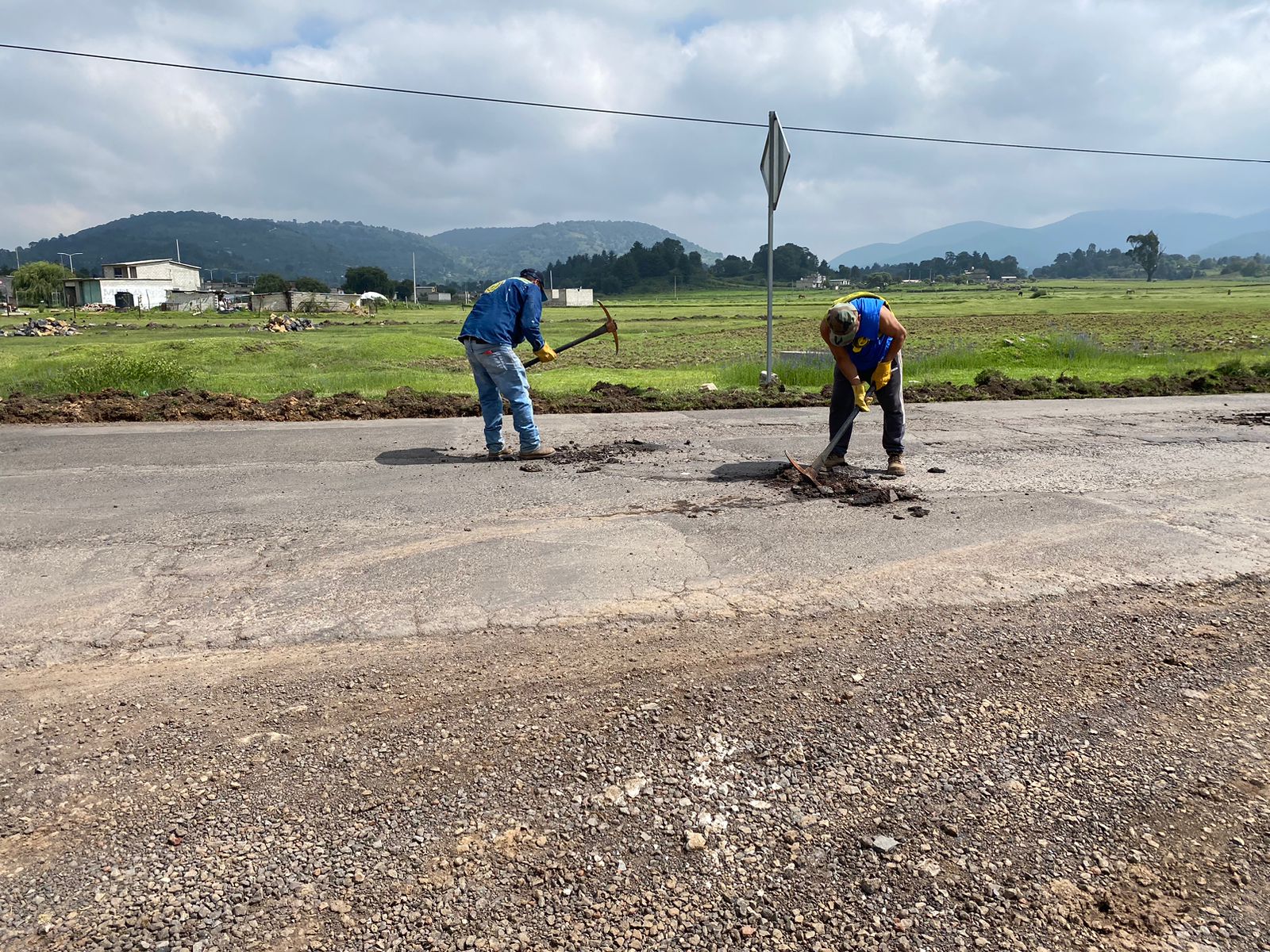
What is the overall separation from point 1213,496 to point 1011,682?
410 centimetres

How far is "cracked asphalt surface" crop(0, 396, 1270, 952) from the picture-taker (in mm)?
2287

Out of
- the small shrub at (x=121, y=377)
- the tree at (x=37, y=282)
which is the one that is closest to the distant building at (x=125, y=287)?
the tree at (x=37, y=282)

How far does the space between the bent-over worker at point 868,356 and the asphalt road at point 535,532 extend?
41 centimetres

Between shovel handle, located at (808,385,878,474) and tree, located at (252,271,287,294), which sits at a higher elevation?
tree, located at (252,271,287,294)

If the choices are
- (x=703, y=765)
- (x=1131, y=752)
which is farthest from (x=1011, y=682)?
(x=703, y=765)

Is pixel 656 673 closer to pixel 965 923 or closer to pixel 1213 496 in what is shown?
pixel 965 923

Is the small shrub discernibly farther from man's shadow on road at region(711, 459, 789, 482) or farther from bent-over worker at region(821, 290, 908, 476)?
bent-over worker at region(821, 290, 908, 476)

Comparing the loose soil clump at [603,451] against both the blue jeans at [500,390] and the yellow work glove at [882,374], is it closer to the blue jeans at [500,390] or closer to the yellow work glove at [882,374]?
the blue jeans at [500,390]

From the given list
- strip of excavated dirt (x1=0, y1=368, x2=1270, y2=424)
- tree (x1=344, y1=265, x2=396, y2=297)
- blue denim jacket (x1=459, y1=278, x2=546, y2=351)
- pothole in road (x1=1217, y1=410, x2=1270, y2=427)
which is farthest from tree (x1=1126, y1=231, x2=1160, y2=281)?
A: blue denim jacket (x1=459, y1=278, x2=546, y2=351)

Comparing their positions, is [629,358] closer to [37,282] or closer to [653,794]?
[653,794]

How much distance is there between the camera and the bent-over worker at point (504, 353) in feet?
26.0

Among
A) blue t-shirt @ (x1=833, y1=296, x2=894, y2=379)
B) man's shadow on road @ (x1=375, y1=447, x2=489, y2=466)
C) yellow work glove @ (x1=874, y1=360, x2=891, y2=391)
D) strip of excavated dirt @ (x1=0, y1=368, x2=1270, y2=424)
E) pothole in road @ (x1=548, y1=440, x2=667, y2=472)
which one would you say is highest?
blue t-shirt @ (x1=833, y1=296, x2=894, y2=379)

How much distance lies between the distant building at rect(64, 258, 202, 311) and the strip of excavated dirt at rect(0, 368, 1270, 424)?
262 ft

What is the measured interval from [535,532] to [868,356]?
3.39 meters
